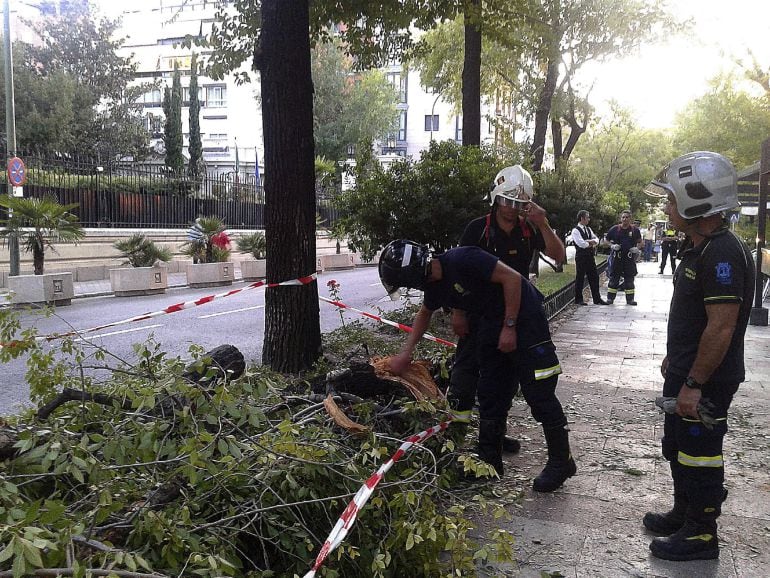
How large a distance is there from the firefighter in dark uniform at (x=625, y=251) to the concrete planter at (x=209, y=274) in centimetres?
1017

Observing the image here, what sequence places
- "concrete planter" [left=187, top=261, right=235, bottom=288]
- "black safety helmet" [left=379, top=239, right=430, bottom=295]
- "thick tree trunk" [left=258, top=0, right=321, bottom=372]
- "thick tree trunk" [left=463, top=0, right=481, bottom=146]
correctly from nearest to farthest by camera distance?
"black safety helmet" [left=379, top=239, right=430, bottom=295]
"thick tree trunk" [left=258, top=0, right=321, bottom=372]
"thick tree trunk" [left=463, top=0, right=481, bottom=146]
"concrete planter" [left=187, top=261, right=235, bottom=288]

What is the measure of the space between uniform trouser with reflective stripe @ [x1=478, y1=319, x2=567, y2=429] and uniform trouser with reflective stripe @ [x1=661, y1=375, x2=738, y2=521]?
32.8 inches

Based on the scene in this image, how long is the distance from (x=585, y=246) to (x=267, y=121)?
9.32 metres

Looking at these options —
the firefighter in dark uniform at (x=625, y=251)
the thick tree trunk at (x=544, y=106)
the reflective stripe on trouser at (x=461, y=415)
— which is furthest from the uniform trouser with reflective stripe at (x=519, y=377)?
the thick tree trunk at (x=544, y=106)

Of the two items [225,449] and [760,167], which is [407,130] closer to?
[760,167]

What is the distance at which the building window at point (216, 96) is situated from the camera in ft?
221

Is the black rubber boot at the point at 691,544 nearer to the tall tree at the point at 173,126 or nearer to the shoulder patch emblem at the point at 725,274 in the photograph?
the shoulder patch emblem at the point at 725,274

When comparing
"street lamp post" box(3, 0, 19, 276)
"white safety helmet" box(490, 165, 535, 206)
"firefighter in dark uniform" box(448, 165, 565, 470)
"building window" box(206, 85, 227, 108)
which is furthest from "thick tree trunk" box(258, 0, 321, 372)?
"building window" box(206, 85, 227, 108)

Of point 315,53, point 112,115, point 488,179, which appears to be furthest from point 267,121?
point 315,53

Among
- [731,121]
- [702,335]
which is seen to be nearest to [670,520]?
[702,335]

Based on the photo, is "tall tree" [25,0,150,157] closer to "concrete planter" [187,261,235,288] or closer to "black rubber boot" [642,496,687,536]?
"concrete planter" [187,261,235,288]

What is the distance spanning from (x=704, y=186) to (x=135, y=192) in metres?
21.2

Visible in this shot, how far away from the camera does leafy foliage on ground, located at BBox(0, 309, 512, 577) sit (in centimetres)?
239

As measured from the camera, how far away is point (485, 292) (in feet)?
13.7
